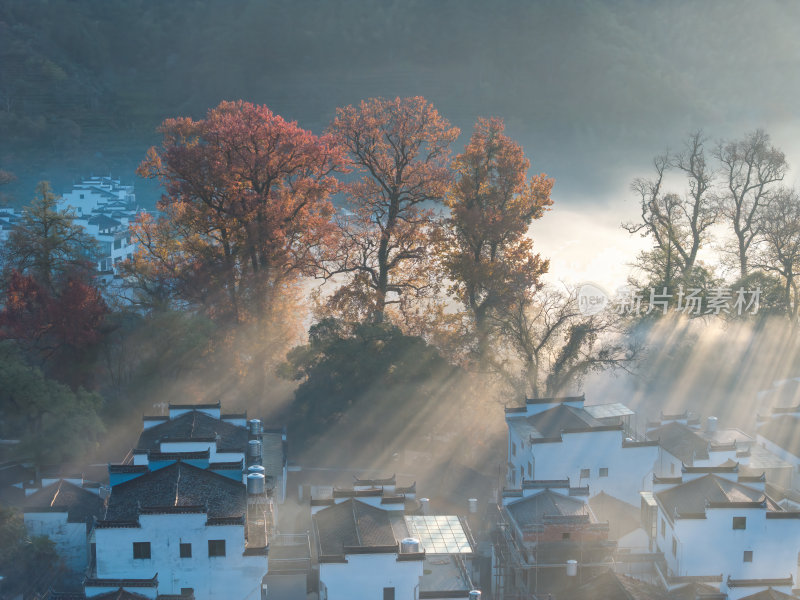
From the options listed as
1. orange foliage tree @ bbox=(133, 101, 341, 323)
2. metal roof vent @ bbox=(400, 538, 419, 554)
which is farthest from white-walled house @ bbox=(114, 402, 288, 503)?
orange foliage tree @ bbox=(133, 101, 341, 323)

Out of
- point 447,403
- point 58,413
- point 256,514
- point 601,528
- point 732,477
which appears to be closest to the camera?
point 256,514

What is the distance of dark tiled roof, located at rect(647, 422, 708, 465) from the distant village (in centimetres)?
8

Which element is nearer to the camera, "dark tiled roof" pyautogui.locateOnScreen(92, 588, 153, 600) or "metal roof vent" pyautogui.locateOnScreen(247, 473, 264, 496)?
"dark tiled roof" pyautogui.locateOnScreen(92, 588, 153, 600)

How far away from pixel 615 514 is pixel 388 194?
11.7 m

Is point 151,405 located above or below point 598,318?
below

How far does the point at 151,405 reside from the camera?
78.3ft

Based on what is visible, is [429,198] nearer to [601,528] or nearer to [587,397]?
[587,397]

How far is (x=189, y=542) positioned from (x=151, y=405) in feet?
31.6

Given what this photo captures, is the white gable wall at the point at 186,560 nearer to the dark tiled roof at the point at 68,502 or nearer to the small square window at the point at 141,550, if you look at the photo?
the small square window at the point at 141,550

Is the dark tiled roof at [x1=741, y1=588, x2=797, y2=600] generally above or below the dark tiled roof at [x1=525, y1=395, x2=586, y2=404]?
below

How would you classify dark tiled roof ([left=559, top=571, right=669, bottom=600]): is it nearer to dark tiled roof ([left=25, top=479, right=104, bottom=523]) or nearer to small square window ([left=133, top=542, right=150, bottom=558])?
small square window ([left=133, top=542, right=150, bottom=558])

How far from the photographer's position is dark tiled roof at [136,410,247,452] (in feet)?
63.5

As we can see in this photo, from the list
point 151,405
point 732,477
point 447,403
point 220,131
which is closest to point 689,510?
point 732,477

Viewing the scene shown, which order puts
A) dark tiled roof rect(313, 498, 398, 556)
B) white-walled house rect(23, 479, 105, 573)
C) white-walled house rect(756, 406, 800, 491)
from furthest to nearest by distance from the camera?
white-walled house rect(756, 406, 800, 491), white-walled house rect(23, 479, 105, 573), dark tiled roof rect(313, 498, 398, 556)
